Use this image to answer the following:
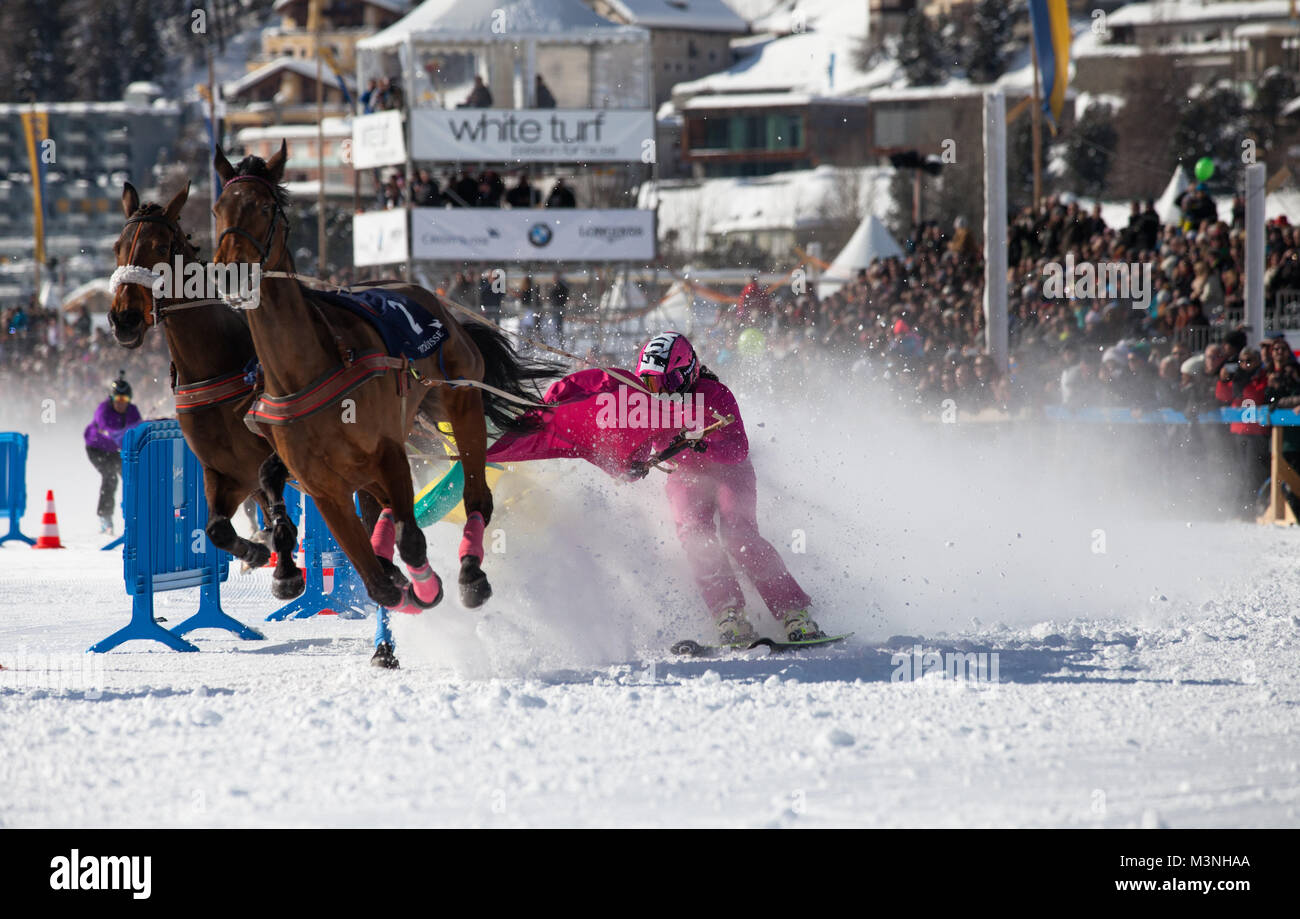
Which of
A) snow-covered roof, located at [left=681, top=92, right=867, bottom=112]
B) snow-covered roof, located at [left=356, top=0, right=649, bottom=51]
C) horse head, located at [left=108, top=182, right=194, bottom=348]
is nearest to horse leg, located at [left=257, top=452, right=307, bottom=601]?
horse head, located at [left=108, top=182, right=194, bottom=348]

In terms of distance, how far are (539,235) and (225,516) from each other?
21812mm

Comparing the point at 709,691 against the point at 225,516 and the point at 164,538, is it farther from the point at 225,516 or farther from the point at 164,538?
the point at 164,538

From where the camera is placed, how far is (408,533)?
22.0 feet

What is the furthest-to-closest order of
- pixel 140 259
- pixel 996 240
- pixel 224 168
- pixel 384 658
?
pixel 996 240, pixel 384 658, pixel 140 259, pixel 224 168

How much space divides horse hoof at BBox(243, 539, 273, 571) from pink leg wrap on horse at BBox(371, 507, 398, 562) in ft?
2.01

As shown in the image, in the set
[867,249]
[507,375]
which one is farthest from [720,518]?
[867,249]

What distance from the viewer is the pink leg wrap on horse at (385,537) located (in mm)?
7137

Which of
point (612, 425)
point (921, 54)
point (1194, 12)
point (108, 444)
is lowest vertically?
point (108, 444)

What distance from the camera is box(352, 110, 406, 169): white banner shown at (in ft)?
92.7

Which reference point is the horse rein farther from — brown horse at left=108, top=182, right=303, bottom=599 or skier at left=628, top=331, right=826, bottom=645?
skier at left=628, top=331, right=826, bottom=645

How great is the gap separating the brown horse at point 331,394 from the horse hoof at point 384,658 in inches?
22.7

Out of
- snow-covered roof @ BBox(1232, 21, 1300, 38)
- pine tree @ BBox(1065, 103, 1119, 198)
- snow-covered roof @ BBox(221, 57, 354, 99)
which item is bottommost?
pine tree @ BBox(1065, 103, 1119, 198)

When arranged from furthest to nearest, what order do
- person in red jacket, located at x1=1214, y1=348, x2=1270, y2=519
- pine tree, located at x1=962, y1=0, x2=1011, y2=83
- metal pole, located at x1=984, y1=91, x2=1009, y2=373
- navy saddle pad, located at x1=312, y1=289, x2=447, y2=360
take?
pine tree, located at x1=962, y1=0, x2=1011, y2=83 → metal pole, located at x1=984, y1=91, x2=1009, y2=373 → person in red jacket, located at x1=1214, y1=348, x2=1270, y2=519 → navy saddle pad, located at x1=312, y1=289, x2=447, y2=360
